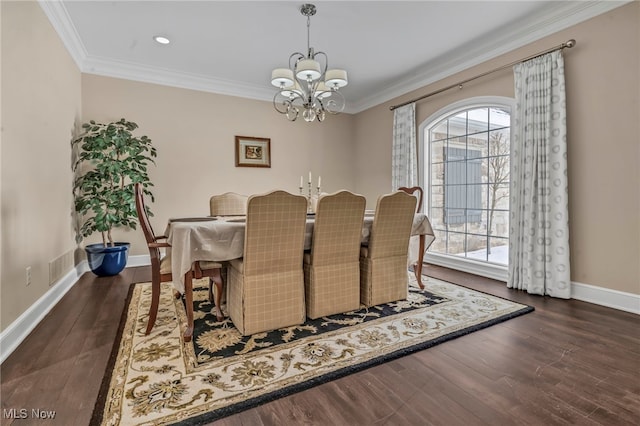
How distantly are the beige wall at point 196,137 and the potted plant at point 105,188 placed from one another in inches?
17.6

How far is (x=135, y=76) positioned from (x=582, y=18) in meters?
5.03

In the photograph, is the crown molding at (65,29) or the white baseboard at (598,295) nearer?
the white baseboard at (598,295)

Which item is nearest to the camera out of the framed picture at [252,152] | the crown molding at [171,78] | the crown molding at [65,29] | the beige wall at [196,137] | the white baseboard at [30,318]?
the white baseboard at [30,318]

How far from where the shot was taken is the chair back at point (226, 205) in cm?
362

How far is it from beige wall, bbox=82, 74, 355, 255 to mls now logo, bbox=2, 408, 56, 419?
3.17 meters

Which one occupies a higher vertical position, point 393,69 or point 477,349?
point 393,69

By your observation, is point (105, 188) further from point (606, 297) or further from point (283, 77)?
point (606, 297)

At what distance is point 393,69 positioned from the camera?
4.40 meters

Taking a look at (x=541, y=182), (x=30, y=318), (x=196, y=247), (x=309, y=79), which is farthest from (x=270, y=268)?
(x=541, y=182)

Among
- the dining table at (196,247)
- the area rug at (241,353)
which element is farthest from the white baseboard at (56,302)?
the dining table at (196,247)

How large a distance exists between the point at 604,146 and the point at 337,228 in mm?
2488

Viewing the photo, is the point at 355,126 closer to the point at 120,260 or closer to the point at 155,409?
the point at 120,260

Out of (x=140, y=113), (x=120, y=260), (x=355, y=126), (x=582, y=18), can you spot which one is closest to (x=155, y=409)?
(x=120, y=260)

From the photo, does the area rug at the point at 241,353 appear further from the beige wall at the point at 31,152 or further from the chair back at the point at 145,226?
the beige wall at the point at 31,152
